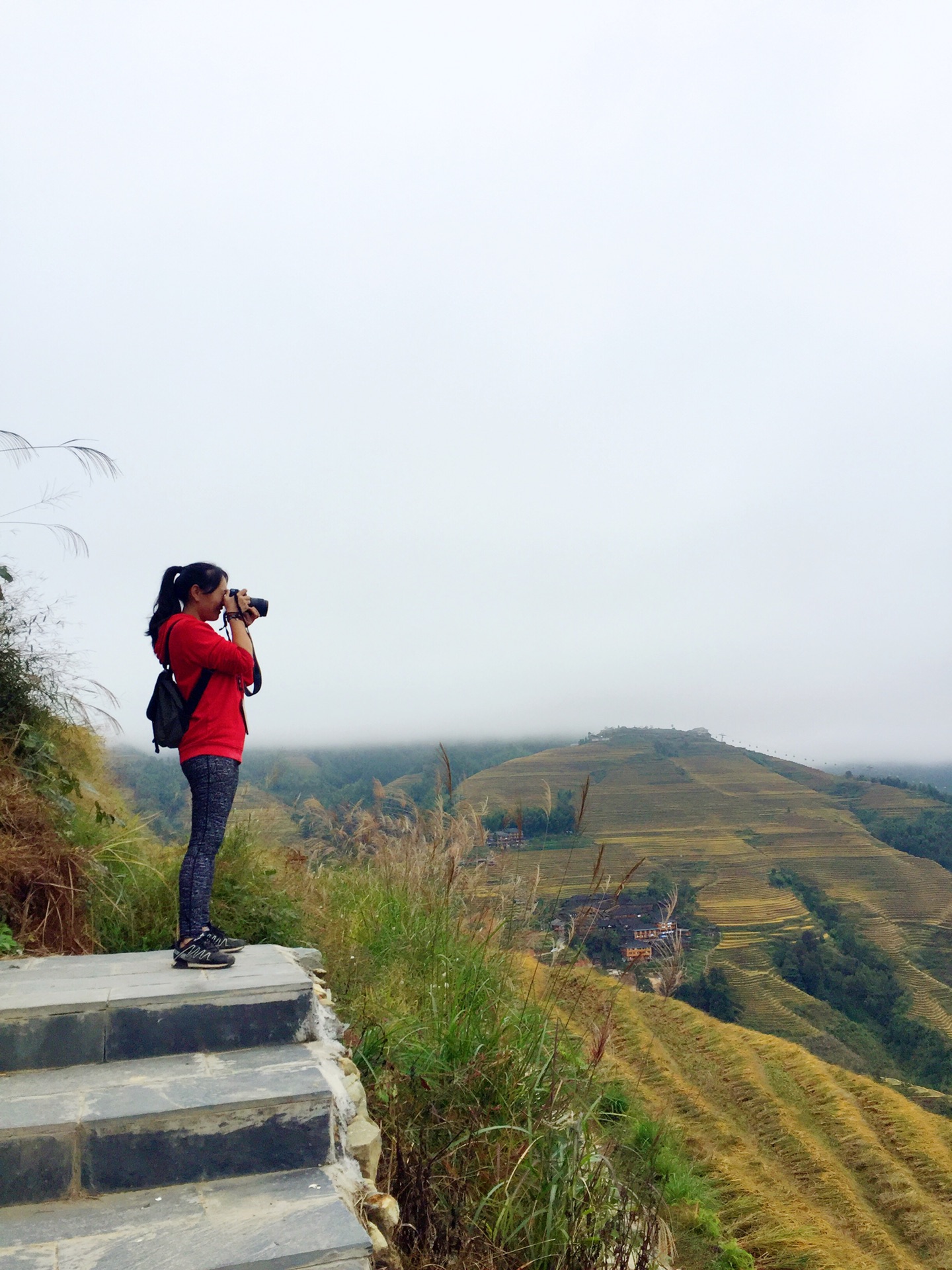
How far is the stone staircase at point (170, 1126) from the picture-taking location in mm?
2270

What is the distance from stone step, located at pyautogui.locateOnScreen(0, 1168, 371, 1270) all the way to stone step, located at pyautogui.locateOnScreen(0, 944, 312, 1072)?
57 cm

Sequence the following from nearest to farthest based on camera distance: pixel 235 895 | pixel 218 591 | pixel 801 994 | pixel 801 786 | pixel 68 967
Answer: pixel 68 967, pixel 218 591, pixel 235 895, pixel 801 994, pixel 801 786

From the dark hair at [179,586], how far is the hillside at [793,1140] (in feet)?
9.42

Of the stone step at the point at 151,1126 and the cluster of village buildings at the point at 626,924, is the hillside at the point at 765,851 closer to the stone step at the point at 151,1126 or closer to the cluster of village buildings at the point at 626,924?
the cluster of village buildings at the point at 626,924

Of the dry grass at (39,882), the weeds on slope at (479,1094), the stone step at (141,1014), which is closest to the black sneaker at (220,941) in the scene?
the stone step at (141,1014)

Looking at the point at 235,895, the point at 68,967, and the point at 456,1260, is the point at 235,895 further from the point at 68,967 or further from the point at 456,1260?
the point at 456,1260

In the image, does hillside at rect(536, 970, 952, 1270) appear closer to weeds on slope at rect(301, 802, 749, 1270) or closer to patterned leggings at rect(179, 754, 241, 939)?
weeds on slope at rect(301, 802, 749, 1270)

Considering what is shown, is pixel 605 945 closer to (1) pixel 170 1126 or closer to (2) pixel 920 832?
(1) pixel 170 1126

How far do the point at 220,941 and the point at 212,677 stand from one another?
1.26 metres

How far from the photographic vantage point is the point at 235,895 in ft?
16.2

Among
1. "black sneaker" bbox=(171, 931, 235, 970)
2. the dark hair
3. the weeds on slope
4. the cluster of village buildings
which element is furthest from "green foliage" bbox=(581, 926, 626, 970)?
the dark hair

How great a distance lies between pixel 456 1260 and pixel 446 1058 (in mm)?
909

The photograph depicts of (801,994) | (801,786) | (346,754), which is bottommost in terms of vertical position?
(801,994)

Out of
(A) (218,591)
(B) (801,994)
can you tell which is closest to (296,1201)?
(A) (218,591)
